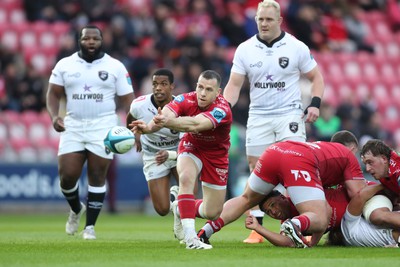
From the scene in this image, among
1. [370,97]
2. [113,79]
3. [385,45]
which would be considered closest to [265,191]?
[113,79]

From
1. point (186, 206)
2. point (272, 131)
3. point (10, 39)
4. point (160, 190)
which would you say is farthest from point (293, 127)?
point (10, 39)

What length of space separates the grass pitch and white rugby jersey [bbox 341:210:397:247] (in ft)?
1.10

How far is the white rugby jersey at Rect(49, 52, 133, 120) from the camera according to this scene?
1255 cm

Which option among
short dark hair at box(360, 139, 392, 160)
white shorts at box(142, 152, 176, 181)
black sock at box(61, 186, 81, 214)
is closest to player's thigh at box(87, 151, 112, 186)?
black sock at box(61, 186, 81, 214)

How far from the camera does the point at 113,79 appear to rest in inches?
498

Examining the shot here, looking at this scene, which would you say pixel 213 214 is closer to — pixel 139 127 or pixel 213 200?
pixel 213 200

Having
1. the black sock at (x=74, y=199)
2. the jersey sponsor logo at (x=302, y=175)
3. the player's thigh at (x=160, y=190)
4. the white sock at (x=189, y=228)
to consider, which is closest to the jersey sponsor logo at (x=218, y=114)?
the jersey sponsor logo at (x=302, y=175)

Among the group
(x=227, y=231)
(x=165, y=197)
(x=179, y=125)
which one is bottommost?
(x=227, y=231)

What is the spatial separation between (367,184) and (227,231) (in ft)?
12.5

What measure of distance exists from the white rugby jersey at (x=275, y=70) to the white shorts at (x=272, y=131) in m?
0.09

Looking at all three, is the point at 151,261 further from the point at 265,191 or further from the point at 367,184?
the point at 367,184

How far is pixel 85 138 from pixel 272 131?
7.93 ft

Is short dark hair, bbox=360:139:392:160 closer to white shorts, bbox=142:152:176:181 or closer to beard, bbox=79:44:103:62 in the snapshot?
white shorts, bbox=142:152:176:181

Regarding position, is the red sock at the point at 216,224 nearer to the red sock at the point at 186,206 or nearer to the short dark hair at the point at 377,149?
the red sock at the point at 186,206
